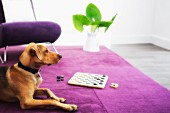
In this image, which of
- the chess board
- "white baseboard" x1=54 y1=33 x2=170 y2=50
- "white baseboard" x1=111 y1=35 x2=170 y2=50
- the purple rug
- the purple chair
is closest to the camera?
the purple rug

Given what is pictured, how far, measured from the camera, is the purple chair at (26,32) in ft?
7.76

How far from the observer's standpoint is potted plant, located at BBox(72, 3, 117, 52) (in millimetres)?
3078

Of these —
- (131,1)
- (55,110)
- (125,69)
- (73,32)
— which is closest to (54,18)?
(73,32)

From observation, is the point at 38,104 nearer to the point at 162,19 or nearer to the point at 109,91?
the point at 109,91

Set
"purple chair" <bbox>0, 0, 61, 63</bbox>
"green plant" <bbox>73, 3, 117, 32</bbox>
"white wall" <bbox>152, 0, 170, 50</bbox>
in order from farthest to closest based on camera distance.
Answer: "white wall" <bbox>152, 0, 170, 50</bbox> < "green plant" <bbox>73, 3, 117, 32</bbox> < "purple chair" <bbox>0, 0, 61, 63</bbox>

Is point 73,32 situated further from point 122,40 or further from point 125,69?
point 125,69

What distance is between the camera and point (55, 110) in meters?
1.43

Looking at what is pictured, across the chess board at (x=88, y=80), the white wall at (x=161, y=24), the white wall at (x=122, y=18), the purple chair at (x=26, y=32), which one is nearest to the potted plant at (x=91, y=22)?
the purple chair at (x=26, y=32)

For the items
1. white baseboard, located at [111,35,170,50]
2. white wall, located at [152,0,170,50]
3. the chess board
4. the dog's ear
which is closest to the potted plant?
the chess board

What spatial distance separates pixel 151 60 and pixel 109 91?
1.64 meters

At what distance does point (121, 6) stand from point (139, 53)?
1343 millimetres

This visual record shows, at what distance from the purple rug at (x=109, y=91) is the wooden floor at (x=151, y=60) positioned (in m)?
0.33

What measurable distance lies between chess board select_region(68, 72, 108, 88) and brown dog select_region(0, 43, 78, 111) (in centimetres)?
45

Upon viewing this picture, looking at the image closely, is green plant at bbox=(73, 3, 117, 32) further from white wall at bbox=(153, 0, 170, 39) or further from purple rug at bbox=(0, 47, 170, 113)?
white wall at bbox=(153, 0, 170, 39)
